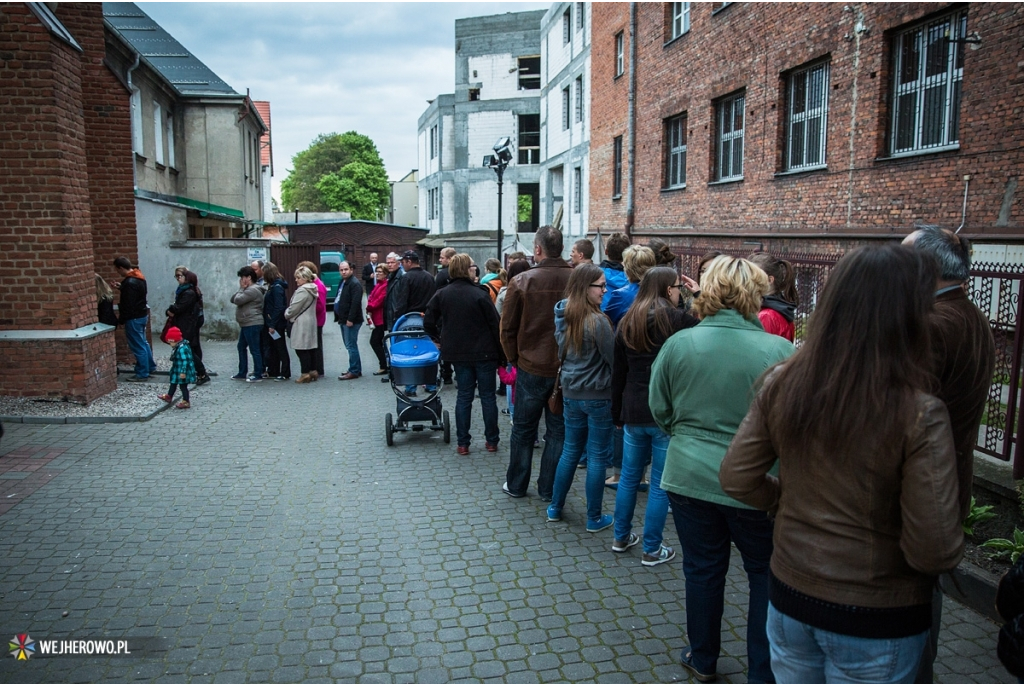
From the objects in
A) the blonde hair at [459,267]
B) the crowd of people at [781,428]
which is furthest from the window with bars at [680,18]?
the crowd of people at [781,428]

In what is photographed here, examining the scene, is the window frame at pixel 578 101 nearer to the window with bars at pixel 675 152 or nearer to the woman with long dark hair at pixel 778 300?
the window with bars at pixel 675 152

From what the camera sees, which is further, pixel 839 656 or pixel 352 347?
pixel 352 347

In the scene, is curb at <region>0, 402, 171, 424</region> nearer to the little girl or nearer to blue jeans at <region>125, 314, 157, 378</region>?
the little girl

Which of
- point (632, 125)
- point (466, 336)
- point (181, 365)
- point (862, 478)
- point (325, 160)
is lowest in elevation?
point (181, 365)

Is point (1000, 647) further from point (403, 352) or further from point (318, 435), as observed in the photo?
point (318, 435)

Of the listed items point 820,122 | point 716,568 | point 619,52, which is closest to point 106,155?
point 820,122

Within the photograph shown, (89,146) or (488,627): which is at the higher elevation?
(89,146)

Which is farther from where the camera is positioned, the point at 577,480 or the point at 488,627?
the point at 577,480

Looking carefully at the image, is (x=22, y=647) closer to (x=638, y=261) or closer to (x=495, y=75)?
(x=638, y=261)

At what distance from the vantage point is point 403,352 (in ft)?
29.0

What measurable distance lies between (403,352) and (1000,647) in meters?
7.06

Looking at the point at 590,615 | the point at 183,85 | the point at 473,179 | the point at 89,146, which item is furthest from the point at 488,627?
the point at 473,179

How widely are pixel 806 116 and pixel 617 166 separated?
1103 cm

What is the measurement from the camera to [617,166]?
987 inches
